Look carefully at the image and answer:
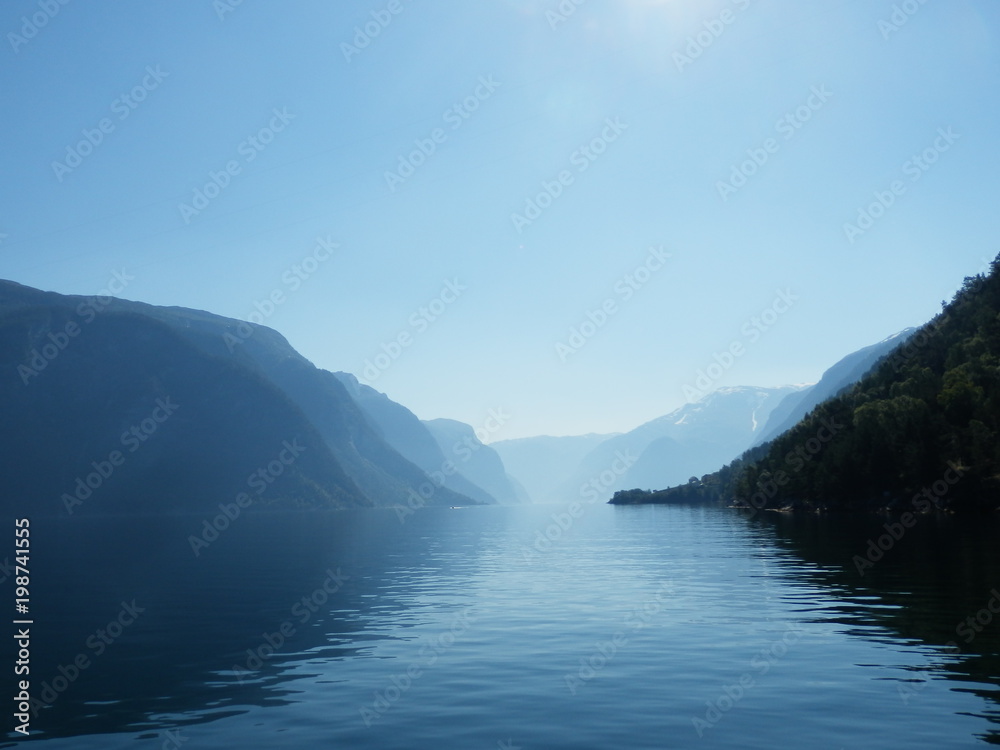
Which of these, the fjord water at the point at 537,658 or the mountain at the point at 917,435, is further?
the mountain at the point at 917,435

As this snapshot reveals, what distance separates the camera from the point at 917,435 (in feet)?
410

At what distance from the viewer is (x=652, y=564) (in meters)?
59.9

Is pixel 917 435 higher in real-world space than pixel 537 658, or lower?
higher

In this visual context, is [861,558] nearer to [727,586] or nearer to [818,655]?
[727,586]

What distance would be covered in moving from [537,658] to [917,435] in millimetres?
120447

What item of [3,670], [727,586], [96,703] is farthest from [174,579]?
[727,586]

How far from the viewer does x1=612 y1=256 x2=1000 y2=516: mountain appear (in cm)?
11400

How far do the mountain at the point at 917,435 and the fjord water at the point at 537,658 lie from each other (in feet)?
226

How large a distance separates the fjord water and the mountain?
68830mm

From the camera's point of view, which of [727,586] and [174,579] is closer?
[727,586]

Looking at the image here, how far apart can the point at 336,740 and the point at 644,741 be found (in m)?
7.38

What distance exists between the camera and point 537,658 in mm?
26438

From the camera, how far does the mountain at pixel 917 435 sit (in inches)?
4488

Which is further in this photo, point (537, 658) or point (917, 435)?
point (917, 435)
